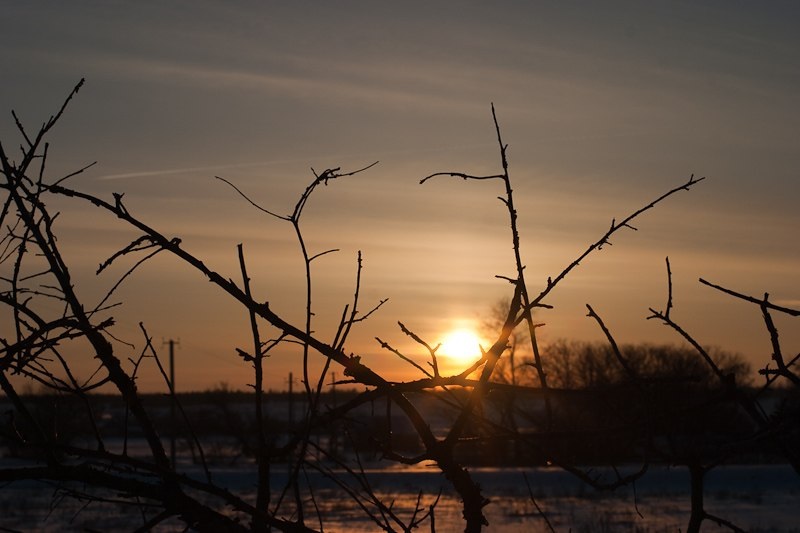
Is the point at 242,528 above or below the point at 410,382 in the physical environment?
below

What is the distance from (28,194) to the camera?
5.25 ft

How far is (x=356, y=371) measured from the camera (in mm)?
1454

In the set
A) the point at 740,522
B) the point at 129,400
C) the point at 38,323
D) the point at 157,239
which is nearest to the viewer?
the point at 157,239

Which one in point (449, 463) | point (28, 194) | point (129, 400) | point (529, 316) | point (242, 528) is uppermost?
point (28, 194)

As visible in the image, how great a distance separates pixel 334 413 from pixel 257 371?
0.16 m

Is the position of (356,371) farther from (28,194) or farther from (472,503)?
(28,194)

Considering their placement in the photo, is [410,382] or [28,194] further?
[28,194]

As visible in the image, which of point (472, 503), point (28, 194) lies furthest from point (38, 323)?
point (472, 503)

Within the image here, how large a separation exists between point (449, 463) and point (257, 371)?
13.9 inches

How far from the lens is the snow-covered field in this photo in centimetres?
2092

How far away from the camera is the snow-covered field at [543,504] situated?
68.6ft

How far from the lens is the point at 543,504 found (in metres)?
25.6

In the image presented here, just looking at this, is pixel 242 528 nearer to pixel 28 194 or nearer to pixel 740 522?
pixel 28 194

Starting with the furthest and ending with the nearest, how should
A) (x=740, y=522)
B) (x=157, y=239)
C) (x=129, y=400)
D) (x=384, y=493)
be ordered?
1. (x=384, y=493)
2. (x=740, y=522)
3. (x=129, y=400)
4. (x=157, y=239)
